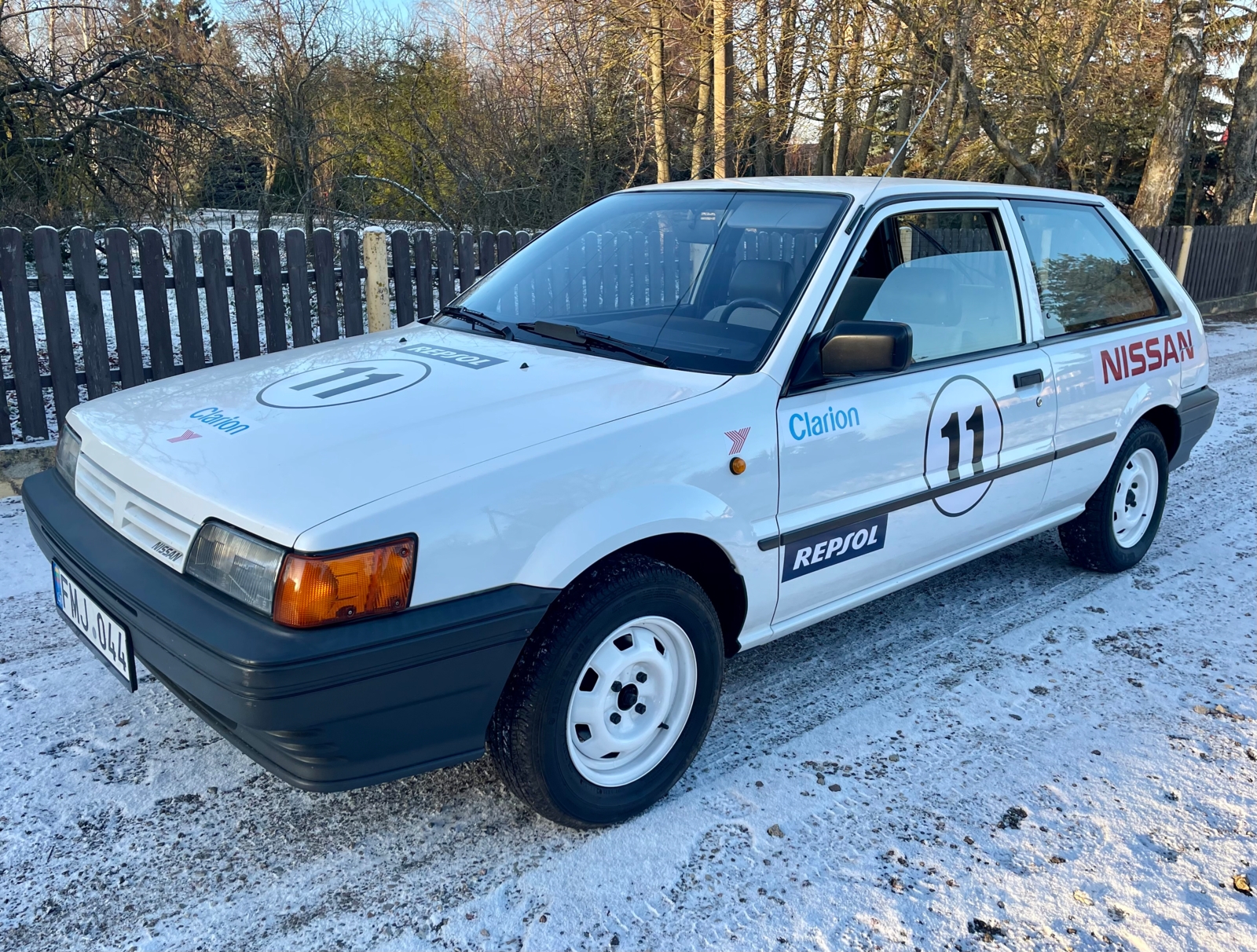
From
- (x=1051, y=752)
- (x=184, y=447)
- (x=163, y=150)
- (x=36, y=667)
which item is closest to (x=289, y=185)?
(x=163, y=150)

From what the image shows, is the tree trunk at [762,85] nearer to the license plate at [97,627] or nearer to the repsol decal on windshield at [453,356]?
the repsol decal on windshield at [453,356]

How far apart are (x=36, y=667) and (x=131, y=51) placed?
25.4ft

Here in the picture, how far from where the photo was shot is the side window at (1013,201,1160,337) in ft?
12.7

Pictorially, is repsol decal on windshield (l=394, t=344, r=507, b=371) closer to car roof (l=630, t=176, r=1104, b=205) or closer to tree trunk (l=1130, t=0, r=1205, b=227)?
car roof (l=630, t=176, r=1104, b=205)

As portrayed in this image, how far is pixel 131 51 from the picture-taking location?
9.00 m

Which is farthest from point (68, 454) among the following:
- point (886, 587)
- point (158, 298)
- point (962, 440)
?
point (158, 298)

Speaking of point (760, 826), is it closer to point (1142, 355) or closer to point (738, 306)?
point (738, 306)

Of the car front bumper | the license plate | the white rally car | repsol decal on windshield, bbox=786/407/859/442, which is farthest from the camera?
repsol decal on windshield, bbox=786/407/859/442

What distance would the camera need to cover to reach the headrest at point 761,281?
9.90ft

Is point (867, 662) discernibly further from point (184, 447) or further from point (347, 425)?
point (184, 447)

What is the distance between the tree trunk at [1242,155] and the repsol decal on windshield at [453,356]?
62.8 ft

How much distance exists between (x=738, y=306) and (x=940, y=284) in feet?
2.92

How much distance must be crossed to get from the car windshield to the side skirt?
2.67 feet

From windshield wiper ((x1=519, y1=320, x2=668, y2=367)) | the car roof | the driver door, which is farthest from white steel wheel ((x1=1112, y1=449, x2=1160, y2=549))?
windshield wiper ((x1=519, y1=320, x2=668, y2=367))
